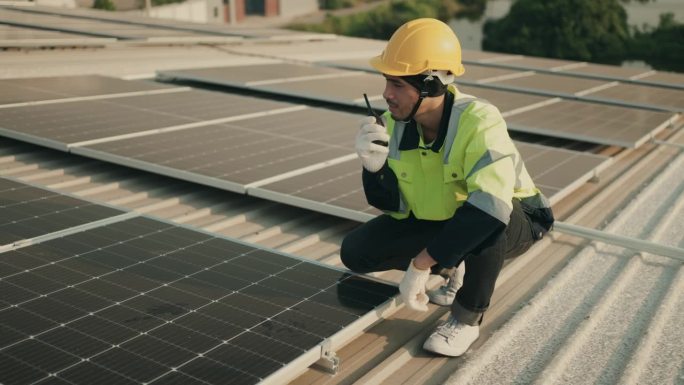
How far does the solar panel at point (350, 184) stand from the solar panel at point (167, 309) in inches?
57.1

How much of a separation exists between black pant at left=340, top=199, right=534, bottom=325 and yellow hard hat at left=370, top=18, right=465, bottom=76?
49.0 inches

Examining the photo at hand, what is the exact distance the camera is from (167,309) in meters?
4.59

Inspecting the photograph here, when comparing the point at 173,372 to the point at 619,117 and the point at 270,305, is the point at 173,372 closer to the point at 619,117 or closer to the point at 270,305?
the point at 270,305

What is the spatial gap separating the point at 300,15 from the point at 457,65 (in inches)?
3069

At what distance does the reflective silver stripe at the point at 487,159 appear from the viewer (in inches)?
191

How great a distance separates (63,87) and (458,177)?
8923 millimetres

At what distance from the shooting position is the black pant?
500 cm

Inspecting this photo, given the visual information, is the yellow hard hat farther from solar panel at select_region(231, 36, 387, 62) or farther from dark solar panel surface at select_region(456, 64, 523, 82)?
solar panel at select_region(231, 36, 387, 62)

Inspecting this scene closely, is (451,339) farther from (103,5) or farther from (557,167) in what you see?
(103,5)

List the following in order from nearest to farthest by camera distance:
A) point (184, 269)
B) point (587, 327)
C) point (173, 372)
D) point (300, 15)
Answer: point (173, 372) < point (184, 269) < point (587, 327) < point (300, 15)

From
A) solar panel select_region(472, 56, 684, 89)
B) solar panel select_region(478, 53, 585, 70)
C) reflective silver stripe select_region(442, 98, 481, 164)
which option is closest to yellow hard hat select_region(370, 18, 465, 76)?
reflective silver stripe select_region(442, 98, 481, 164)

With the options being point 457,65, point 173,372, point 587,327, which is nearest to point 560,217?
point 587,327

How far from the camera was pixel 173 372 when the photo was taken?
388 centimetres

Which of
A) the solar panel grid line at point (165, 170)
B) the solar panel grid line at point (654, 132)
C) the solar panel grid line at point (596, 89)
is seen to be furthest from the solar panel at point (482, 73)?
the solar panel grid line at point (165, 170)
